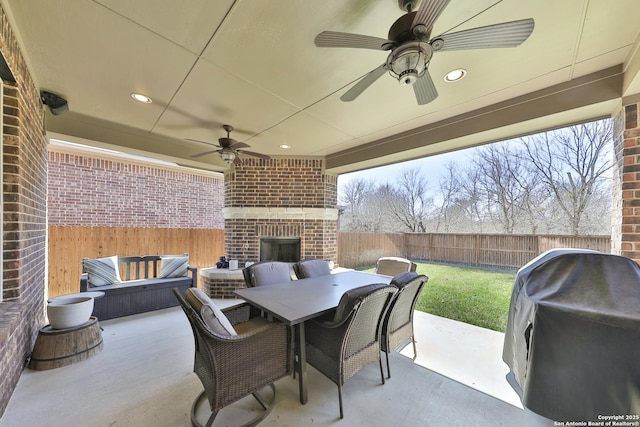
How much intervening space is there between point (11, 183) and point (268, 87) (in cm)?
220

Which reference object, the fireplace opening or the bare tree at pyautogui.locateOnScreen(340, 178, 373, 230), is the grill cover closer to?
the fireplace opening

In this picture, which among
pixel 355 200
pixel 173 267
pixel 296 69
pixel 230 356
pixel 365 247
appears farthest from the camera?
pixel 355 200

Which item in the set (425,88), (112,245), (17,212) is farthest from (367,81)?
(112,245)

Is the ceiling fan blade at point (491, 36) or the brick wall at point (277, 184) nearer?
the ceiling fan blade at point (491, 36)

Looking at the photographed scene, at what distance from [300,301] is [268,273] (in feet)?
2.98

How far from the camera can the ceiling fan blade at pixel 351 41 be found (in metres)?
1.26

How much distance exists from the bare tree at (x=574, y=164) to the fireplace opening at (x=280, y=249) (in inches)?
263

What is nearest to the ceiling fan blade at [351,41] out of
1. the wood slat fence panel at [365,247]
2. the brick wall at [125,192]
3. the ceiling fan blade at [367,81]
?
the ceiling fan blade at [367,81]

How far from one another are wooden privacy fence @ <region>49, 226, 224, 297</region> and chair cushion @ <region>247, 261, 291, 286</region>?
2983mm

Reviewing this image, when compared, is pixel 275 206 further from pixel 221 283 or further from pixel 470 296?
pixel 470 296

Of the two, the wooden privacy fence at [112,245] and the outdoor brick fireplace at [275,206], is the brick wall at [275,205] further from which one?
the wooden privacy fence at [112,245]

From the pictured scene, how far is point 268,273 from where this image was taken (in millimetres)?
2771

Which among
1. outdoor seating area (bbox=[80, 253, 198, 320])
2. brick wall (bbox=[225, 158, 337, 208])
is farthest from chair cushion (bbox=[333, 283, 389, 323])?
outdoor seating area (bbox=[80, 253, 198, 320])

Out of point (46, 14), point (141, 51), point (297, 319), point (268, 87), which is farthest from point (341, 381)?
point (46, 14)
